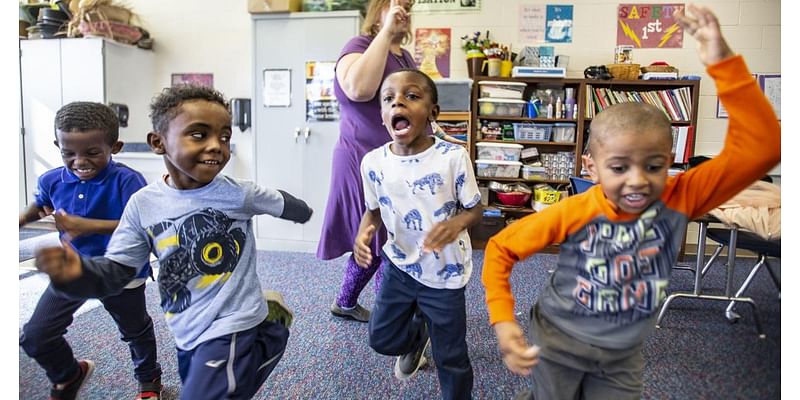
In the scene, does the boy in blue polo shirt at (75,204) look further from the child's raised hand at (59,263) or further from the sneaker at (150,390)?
the sneaker at (150,390)

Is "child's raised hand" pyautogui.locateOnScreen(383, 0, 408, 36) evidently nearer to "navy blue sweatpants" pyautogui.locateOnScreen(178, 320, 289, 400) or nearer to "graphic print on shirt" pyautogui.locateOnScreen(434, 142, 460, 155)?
"graphic print on shirt" pyautogui.locateOnScreen(434, 142, 460, 155)

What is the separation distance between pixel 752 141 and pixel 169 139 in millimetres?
849

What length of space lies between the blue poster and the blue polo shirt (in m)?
3.11

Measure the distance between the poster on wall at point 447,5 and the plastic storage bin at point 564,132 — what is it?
1110mm

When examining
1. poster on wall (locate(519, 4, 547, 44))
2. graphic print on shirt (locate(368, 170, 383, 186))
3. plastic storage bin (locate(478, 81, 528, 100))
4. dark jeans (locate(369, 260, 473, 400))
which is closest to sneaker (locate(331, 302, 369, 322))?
dark jeans (locate(369, 260, 473, 400))

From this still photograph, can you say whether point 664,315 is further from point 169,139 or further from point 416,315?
point 169,139

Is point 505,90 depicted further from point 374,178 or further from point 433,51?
point 374,178

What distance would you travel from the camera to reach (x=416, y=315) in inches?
49.9

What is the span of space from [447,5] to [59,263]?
3.40 meters

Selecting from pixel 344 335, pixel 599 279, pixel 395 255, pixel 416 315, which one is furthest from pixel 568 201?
pixel 344 335

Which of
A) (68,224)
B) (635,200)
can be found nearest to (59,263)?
(68,224)

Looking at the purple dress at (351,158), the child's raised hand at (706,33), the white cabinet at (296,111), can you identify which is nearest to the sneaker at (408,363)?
the purple dress at (351,158)

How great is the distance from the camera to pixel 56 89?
79cm

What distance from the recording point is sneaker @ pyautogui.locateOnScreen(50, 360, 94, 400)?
2.50ft
